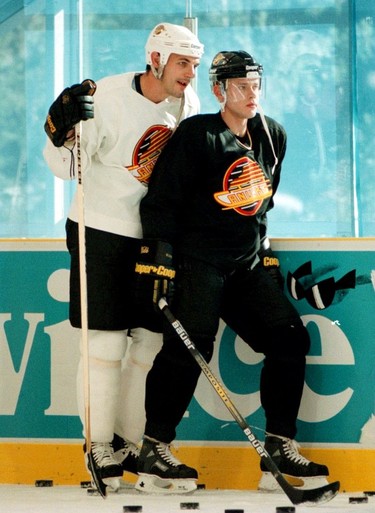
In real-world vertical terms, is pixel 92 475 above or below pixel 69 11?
below

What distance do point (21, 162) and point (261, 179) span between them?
6.94 feet

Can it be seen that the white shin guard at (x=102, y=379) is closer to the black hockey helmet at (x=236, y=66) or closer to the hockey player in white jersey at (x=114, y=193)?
the hockey player in white jersey at (x=114, y=193)

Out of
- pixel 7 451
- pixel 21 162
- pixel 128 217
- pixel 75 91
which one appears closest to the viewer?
pixel 75 91

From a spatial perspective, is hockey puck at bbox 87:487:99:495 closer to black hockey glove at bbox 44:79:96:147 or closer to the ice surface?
the ice surface

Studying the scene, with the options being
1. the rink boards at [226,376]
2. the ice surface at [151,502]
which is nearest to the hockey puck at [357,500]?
the ice surface at [151,502]

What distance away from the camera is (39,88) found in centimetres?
572

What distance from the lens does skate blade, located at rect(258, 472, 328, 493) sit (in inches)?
146

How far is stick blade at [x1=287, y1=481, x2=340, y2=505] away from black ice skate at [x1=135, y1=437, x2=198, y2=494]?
1.18 feet

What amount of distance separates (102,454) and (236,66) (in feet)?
3.86

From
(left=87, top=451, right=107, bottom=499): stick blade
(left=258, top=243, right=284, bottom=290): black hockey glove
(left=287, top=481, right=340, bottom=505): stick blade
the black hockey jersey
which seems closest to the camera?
(left=287, top=481, right=340, bottom=505): stick blade

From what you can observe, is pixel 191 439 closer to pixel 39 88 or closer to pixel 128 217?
pixel 128 217

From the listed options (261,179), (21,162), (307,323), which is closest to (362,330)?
(307,323)

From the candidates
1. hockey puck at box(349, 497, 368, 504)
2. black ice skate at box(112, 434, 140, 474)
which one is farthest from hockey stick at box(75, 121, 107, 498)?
hockey puck at box(349, 497, 368, 504)

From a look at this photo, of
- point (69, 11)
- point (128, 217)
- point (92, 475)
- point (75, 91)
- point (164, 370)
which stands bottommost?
point (92, 475)
